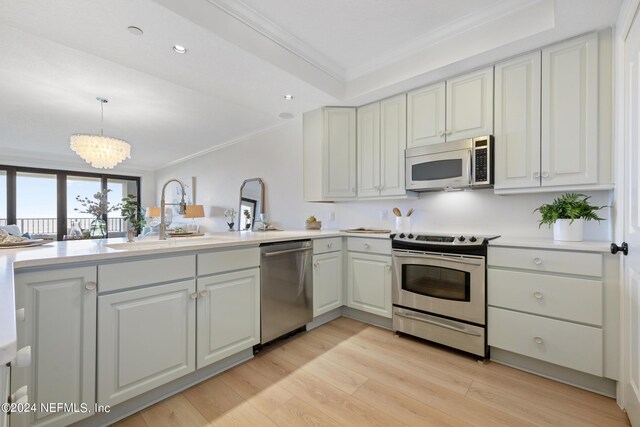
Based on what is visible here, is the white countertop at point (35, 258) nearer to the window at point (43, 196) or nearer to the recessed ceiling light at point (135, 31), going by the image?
the recessed ceiling light at point (135, 31)

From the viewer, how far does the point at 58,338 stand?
1.30m

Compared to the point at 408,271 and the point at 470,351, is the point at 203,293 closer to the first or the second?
the point at 408,271

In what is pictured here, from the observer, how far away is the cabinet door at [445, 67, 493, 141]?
89.1 inches

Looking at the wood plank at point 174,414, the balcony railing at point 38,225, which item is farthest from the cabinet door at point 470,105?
the balcony railing at point 38,225

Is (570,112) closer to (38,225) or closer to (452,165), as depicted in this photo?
(452,165)

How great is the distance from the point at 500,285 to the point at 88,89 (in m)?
4.30

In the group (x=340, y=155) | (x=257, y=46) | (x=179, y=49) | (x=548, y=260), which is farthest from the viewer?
(x=340, y=155)

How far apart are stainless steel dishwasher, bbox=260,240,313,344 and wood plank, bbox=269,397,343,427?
2.14 ft

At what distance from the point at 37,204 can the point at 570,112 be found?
9256mm

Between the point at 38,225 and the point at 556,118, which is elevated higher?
the point at 556,118

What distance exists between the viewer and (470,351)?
6.91 ft

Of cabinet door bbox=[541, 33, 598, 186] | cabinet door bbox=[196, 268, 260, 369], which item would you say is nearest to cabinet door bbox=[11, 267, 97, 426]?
cabinet door bbox=[196, 268, 260, 369]

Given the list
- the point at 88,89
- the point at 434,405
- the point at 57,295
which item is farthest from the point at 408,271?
the point at 88,89

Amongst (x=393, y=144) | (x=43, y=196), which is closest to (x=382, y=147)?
(x=393, y=144)
